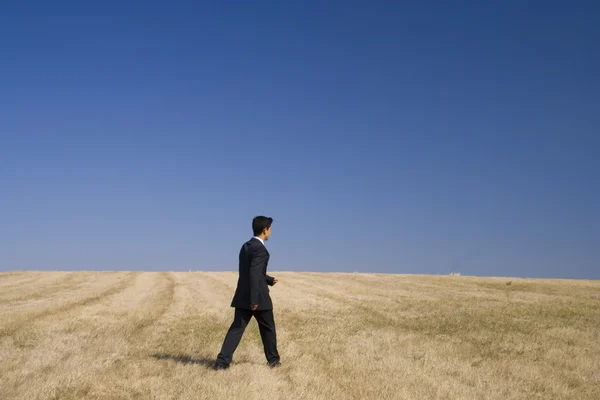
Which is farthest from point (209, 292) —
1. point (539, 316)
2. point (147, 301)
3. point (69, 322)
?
point (539, 316)

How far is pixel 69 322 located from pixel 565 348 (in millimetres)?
13142

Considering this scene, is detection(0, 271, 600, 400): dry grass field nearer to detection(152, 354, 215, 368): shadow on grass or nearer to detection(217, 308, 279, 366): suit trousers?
detection(152, 354, 215, 368): shadow on grass

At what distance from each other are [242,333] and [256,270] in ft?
4.09

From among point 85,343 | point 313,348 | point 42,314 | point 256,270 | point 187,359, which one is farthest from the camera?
point 42,314

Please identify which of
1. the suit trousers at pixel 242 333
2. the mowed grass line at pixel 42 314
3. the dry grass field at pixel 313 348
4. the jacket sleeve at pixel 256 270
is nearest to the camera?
the dry grass field at pixel 313 348

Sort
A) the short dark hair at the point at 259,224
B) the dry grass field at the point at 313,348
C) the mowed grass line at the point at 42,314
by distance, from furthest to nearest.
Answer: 1. the mowed grass line at the point at 42,314
2. the short dark hair at the point at 259,224
3. the dry grass field at the point at 313,348

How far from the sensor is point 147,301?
23266 mm

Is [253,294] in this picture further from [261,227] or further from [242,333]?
[261,227]

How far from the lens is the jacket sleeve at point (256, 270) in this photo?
34.1 feet

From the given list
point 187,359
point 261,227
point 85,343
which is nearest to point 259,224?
point 261,227

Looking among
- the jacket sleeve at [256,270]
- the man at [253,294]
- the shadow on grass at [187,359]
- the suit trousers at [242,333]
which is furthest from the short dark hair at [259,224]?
the shadow on grass at [187,359]

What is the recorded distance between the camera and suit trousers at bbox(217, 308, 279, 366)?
1062 cm

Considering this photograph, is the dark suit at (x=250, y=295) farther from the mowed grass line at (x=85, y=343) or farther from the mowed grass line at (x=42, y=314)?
the mowed grass line at (x=42, y=314)

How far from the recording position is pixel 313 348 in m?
13.1
